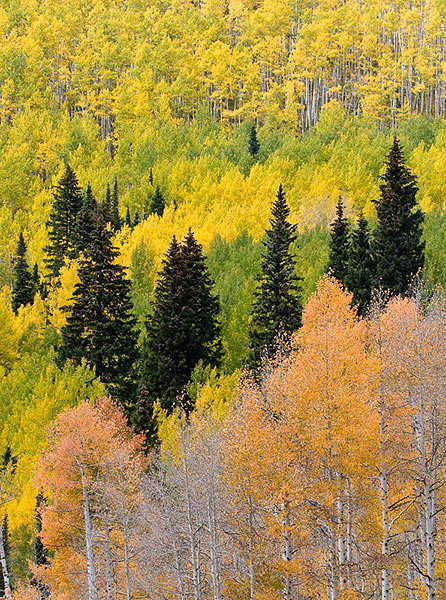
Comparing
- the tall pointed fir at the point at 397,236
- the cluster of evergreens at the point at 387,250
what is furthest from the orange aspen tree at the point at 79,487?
the tall pointed fir at the point at 397,236

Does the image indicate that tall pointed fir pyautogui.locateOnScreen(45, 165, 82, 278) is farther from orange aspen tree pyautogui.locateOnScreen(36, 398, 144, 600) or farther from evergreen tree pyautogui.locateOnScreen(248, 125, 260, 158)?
orange aspen tree pyautogui.locateOnScreen(36, 398, 144, 600)

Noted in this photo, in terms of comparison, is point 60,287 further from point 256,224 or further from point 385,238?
point 385,238

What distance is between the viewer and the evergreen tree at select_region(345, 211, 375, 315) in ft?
165

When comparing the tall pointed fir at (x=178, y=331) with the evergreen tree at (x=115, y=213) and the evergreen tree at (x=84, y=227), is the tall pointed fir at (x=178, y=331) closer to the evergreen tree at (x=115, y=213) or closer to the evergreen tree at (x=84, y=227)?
the evergreen tree at (x=84, y=227)

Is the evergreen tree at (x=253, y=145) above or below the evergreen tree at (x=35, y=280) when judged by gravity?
above

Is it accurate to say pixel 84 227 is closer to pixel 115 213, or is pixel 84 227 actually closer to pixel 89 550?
pixel 115 213

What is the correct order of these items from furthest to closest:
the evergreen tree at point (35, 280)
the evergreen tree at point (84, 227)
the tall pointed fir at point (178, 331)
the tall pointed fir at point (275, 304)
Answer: the evergreen tree at point (35, 280), the evergreen tree at point (84, 227), the tall pointed fir at point (178, 331), the tall pointed fir at point (275, 304)

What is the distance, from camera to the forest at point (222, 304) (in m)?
25.1

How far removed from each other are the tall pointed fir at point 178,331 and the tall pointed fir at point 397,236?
11.9 metres

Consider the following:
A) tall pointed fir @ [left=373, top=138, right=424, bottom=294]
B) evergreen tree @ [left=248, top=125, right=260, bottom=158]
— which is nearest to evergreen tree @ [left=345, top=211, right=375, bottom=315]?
tall pointed fir @ [left=373, top=138, right=424, bottom=294]

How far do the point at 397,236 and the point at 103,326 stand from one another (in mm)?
21540

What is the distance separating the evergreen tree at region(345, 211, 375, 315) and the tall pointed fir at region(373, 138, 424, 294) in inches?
26.8

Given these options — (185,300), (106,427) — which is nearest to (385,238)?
(185,300)

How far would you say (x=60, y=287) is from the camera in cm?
6625
